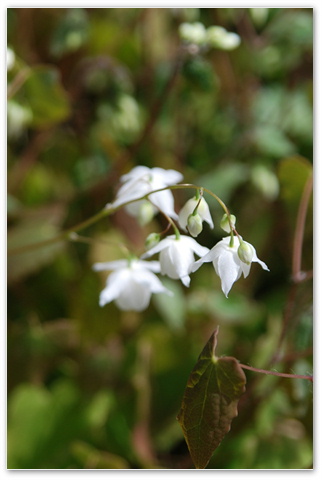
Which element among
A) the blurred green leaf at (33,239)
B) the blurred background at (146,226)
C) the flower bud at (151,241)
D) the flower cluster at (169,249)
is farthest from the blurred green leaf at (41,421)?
the flower bud at (151,241)

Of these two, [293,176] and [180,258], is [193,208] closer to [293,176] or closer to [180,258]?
[180,258]

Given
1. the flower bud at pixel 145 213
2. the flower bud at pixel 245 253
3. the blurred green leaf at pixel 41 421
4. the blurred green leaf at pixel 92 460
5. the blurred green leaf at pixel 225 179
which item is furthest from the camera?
the blurred green leaf at pixel 225 179

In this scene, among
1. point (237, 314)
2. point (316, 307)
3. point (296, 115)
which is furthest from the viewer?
point (296, 115)

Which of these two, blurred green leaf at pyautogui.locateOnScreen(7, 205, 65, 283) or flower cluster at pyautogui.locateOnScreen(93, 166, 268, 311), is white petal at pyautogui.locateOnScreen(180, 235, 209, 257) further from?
blurred green leaf at pyautogui.locateOnScreen(7, 205, 65, 283)

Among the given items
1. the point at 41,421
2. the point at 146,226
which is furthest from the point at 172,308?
the point at 41,421

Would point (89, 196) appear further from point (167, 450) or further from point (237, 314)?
point (167, 450)

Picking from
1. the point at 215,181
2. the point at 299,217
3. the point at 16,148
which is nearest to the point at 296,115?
the point at 215,181

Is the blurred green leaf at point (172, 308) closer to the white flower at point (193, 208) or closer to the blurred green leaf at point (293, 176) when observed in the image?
the blurred green leaf at point (293, 176)
